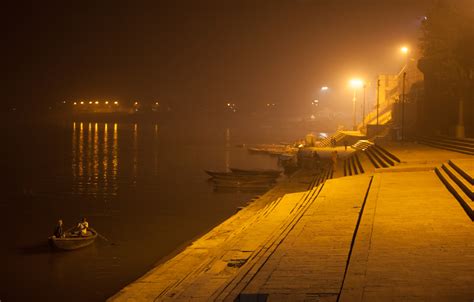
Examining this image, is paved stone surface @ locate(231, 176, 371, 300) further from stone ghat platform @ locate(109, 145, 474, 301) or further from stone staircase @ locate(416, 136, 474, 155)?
stone staircase @ locate(416, 136, 474, 155)

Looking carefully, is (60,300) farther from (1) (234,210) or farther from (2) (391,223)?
(1) (234,210)

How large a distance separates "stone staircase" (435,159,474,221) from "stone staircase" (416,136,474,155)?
5754 mm

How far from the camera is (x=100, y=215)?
3628 centimetres

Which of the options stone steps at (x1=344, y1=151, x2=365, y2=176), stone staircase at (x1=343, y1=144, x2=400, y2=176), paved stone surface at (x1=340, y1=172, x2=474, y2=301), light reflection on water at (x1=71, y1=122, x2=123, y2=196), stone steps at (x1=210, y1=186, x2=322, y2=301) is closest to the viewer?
paved stone surface at (x1=340, y1=172, x2=474, y2=301)

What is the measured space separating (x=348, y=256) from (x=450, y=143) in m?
23.4

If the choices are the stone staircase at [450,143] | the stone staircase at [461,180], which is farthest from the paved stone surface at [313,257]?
the stone staircase at [450,143]

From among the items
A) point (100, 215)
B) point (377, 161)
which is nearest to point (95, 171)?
point (100, 215)

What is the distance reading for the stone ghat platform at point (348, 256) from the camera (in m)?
10.0

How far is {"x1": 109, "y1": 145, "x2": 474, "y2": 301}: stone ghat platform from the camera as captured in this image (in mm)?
10047

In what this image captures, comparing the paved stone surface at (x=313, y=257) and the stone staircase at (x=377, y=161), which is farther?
the stone staircase at (x=377, y=161)

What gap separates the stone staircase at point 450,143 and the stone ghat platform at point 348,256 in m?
7.68

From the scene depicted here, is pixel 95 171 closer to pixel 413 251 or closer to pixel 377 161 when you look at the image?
pixel 377 161

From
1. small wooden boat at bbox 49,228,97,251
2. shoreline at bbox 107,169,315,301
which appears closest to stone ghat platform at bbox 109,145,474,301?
shoreline at bbox 107,169,315,301

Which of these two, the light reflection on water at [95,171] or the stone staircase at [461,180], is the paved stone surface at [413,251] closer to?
the stone staircase at [461,180]
